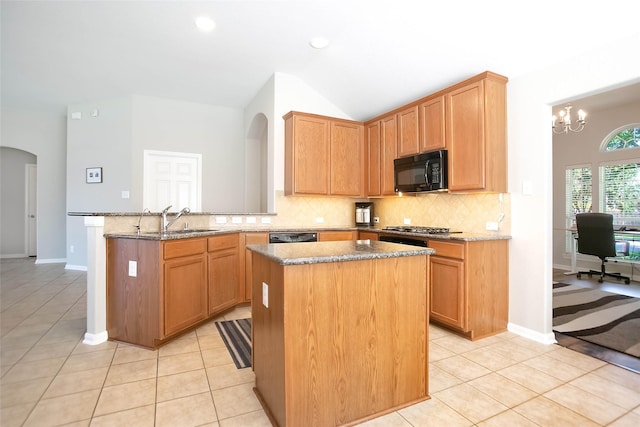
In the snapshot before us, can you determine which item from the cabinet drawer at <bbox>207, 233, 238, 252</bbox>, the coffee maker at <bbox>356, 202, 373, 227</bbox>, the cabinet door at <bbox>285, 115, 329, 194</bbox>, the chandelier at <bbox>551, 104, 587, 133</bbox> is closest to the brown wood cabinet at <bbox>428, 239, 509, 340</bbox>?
the chandelier at <bbox>551, 104, 587, 133</bbox>

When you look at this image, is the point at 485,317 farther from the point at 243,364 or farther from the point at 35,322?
the point at 35,322

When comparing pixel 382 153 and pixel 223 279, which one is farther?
pixel 382 153

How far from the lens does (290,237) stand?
155 inches

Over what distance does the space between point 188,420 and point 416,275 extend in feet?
4.87

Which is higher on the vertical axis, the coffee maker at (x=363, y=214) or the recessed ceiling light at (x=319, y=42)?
the recessed ceiling light at (x=319, y=42)

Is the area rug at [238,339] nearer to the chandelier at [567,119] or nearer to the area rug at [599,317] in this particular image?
the area rug at [599,317]

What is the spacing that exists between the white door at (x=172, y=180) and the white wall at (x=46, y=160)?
7.76ft

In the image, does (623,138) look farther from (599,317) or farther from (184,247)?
(184,247)

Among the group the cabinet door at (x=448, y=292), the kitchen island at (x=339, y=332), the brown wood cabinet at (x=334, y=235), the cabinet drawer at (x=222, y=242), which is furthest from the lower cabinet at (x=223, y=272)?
the cabinet door at (x=448, y=292)

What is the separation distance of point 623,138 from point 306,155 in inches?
215

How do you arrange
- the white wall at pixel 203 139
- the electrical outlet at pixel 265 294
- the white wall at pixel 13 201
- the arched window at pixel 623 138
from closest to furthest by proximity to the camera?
the electrical outlet at pixel 265 294 < the arched window at pixel 623 138 < the white wall at pixel 203 139 < the white wall at pixel 13 201

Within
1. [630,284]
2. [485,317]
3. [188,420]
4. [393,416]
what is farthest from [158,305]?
[630,284]

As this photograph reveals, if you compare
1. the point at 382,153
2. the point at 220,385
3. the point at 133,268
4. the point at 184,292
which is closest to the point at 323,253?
the point at 220,385

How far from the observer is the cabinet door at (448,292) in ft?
9.19
